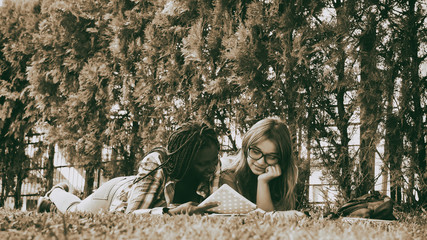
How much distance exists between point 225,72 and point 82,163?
3.13m

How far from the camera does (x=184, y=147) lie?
3385mm

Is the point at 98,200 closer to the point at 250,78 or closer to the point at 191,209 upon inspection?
the point at 250,78

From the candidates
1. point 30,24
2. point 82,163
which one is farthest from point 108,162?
point 30,24

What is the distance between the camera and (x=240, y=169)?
12.3 ft

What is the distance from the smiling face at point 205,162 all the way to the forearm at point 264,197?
1.46 ft

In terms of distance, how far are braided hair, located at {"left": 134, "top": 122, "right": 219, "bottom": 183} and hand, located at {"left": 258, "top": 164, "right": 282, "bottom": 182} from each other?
47 centimetres

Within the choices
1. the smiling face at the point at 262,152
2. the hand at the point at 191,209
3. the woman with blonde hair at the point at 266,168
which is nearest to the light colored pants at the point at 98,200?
the woman with blonde hair at the point at 266,168

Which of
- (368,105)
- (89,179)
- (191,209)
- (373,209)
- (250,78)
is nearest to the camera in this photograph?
(191,209)

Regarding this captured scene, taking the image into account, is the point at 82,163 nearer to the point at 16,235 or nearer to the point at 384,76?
the point at 384,76

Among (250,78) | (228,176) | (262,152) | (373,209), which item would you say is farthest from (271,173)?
(250,78)

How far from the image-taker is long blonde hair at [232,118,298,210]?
3.51 metres

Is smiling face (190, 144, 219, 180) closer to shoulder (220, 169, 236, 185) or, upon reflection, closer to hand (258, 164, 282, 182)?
shoulder (220, 169, 236, 185)

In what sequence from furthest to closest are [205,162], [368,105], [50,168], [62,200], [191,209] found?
[50,168] < [62,200] < [368,105] < [205,162] < [191,209]

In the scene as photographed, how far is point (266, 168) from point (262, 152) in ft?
0.47
